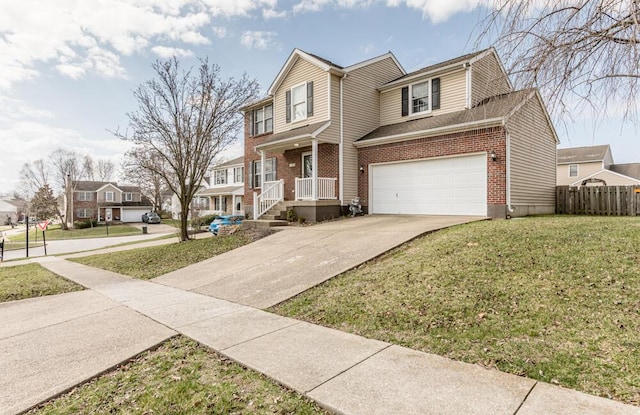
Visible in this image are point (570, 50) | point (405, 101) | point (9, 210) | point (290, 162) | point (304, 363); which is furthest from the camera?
point (9, 210)

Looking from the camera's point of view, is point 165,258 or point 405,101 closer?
point 165,258

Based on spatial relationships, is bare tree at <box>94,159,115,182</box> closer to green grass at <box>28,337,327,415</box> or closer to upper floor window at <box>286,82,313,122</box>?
upper floor window at <box>286,82,313,122</box>

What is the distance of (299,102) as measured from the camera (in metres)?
16.2

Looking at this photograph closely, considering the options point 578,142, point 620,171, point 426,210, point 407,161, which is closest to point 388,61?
point 407,161

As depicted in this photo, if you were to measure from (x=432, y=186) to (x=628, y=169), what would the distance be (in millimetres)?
39614

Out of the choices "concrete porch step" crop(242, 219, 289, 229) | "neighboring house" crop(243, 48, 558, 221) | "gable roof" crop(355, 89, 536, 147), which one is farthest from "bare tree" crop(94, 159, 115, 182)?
"gable roof" crop(355, 89, 536, 147)

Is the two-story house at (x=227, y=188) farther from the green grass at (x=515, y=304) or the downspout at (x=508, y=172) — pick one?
the green grass at (x=515, y=304)

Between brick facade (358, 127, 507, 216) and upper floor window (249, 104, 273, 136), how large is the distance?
6.76 m

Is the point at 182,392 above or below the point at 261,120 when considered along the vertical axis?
below

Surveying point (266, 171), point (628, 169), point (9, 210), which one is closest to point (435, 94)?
point (266, 171)

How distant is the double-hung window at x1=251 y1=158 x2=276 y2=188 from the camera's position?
1809cm

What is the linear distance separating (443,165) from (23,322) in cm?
1239

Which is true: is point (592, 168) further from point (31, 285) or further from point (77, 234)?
point (77, 234)

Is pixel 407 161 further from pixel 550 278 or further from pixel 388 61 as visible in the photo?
pixel 550 278
